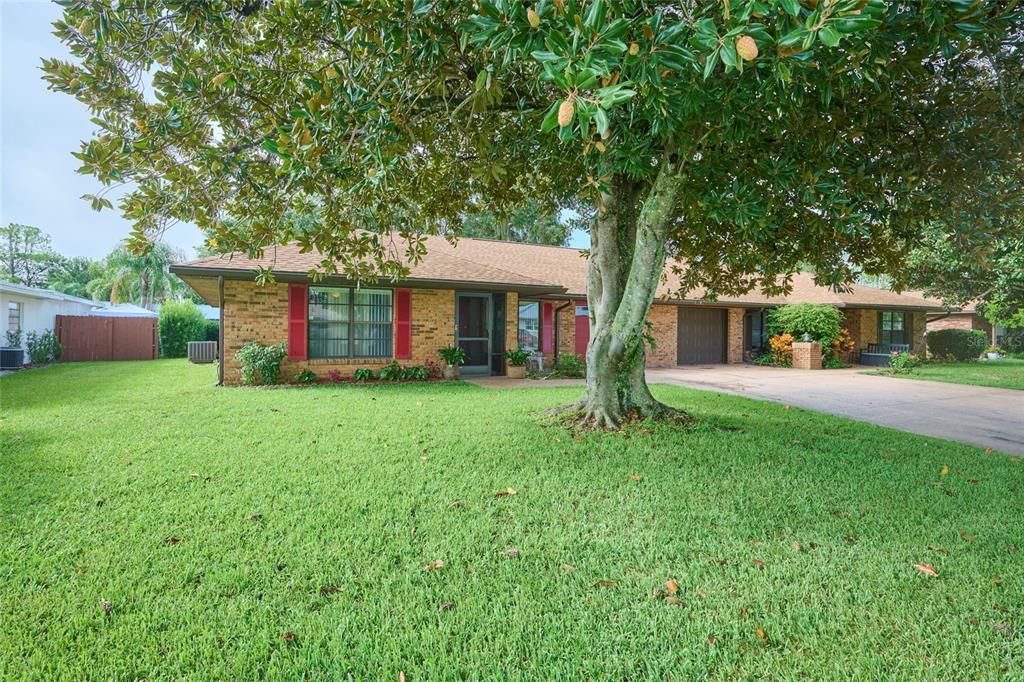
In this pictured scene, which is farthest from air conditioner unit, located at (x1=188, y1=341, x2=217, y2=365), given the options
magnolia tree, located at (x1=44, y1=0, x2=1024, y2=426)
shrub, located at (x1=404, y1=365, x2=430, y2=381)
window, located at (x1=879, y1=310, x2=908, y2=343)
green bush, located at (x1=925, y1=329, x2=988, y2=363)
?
green bush, located at (x1=925, y1=329, x2=988, y2=363)

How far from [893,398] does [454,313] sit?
965 centimetres

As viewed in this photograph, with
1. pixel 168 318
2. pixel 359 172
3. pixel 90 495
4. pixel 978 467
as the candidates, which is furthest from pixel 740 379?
pixel 168 318

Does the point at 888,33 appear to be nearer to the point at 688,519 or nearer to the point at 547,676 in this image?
the point at 688,519

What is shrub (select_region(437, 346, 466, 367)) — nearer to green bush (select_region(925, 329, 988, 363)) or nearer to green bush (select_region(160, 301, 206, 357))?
green bush (select_region(160, 301, 206, 357))

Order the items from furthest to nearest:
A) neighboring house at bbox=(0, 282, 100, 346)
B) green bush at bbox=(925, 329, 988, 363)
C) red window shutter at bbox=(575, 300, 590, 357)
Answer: green bush at bbox=(925, 329, 988, 363)
red window shutter at bbox=(575, 300, 590, 357)
neighboring house at bbox=(0, 282, 100, 346)

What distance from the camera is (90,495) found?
3.96 metres

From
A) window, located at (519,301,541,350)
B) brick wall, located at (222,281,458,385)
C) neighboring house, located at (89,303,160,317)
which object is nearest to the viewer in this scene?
brick wall, located at (222,281,458,385)

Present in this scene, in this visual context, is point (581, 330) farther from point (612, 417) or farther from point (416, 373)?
point (612, 417)

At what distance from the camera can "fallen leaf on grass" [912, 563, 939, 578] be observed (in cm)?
287

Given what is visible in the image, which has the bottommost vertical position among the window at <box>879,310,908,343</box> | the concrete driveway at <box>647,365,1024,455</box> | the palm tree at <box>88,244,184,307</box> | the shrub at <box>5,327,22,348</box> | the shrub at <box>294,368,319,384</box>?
the concrete driveway at <box>647,365,1024,455</box>

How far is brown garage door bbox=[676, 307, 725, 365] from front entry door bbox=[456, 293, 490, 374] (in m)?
7.92

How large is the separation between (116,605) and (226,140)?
3.95 meters

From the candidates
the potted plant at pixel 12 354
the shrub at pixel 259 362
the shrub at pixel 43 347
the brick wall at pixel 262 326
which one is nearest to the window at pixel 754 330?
the brick wall at pixel 262 326

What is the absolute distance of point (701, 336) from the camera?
18609 mm
